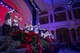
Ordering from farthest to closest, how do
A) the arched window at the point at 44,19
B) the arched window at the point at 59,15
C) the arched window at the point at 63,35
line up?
1. the arched window at the point at 44,19
2. the arched window at the point at 59,15
3. the arched window at the point at 63,35

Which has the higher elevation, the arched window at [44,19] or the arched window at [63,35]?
the arched window at [44,19]

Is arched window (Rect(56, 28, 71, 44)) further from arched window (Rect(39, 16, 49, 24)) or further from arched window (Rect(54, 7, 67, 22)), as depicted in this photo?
arched window (Rect(39, 16, 49, 24))

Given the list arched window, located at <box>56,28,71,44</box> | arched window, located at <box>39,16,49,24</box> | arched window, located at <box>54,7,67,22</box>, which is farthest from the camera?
arched window, located at <box>39,16,49,24</box>

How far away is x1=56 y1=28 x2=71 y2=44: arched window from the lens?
878 centimetres

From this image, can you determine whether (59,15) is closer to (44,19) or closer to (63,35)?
(44,19)

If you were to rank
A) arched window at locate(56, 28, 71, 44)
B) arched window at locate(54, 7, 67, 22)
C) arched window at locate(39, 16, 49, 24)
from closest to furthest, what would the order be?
1. arched window at locate(56, 28, 71, 44)
2. arched window at locate(54, 7, 67, 22)
3. arched window at locate(39, 16, 49, 24)

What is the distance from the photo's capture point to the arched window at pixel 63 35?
878cm

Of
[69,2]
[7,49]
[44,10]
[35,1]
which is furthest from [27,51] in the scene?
[44,10]

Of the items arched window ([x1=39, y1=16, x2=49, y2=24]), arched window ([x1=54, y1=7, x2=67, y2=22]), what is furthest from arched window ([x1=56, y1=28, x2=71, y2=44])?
arched window ([x1=39, y1=16, x2=49, y2=24])

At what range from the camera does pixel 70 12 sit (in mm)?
8945

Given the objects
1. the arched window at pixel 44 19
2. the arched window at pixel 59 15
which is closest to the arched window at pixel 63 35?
the arched window at pixel 59 15

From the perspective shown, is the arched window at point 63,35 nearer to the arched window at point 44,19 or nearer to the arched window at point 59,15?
the arched window at point 59,15

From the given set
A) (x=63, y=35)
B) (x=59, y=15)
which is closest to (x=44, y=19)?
(x=59, y=15)

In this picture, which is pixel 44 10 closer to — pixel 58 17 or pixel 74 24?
pixel 58 17
